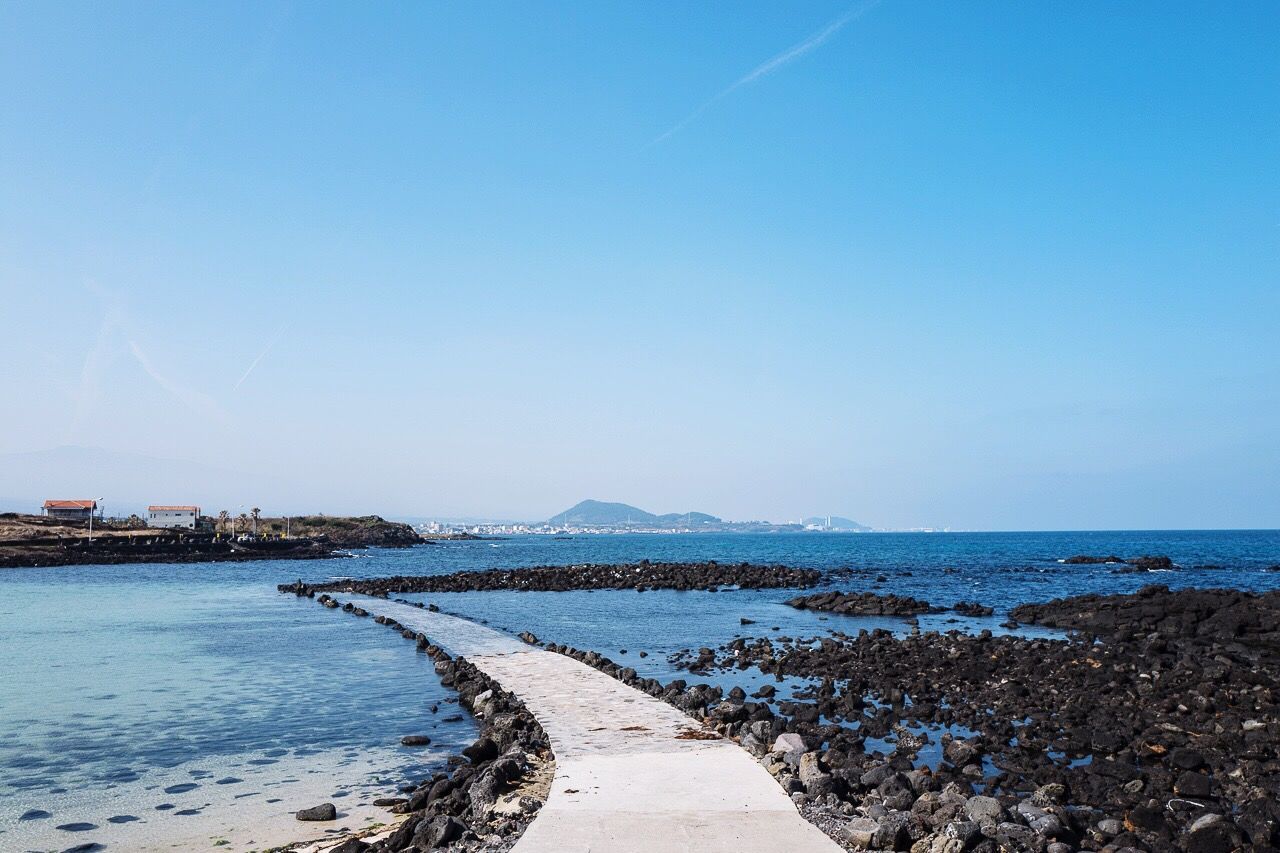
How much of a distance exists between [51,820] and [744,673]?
43.5ft

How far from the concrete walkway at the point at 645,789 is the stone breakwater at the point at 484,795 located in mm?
257

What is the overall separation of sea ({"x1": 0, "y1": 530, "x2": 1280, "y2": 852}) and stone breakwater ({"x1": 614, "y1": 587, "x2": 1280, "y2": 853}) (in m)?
3.66

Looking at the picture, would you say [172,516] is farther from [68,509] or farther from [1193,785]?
[1193,785]

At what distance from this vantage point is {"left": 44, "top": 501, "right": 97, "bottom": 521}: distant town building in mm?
103250

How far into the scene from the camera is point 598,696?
572 inches

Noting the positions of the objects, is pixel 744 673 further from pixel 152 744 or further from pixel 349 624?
pixel 349 624

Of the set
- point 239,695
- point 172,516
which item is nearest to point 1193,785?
point 239,695

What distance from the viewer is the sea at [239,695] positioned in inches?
399

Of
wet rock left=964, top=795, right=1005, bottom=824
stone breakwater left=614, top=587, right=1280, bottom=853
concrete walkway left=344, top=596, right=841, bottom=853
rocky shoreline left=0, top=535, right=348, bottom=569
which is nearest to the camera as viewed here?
concrete walkway left=344, top=596, right=841, bottom=853

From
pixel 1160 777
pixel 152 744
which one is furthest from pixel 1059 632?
pixel 152 744

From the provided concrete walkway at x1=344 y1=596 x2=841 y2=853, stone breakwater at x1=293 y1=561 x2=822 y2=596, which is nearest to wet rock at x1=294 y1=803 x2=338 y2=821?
concrete walkway at x1=344 y1=596 x2=841 y2=853

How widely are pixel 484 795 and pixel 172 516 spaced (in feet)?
413

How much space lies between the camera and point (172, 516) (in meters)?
118

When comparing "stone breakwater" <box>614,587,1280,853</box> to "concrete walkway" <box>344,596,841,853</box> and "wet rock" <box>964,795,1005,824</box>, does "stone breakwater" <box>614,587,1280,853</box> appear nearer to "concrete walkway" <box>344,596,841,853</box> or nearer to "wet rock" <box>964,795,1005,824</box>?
"wet rock" <box>964,795,1005,824</box>
